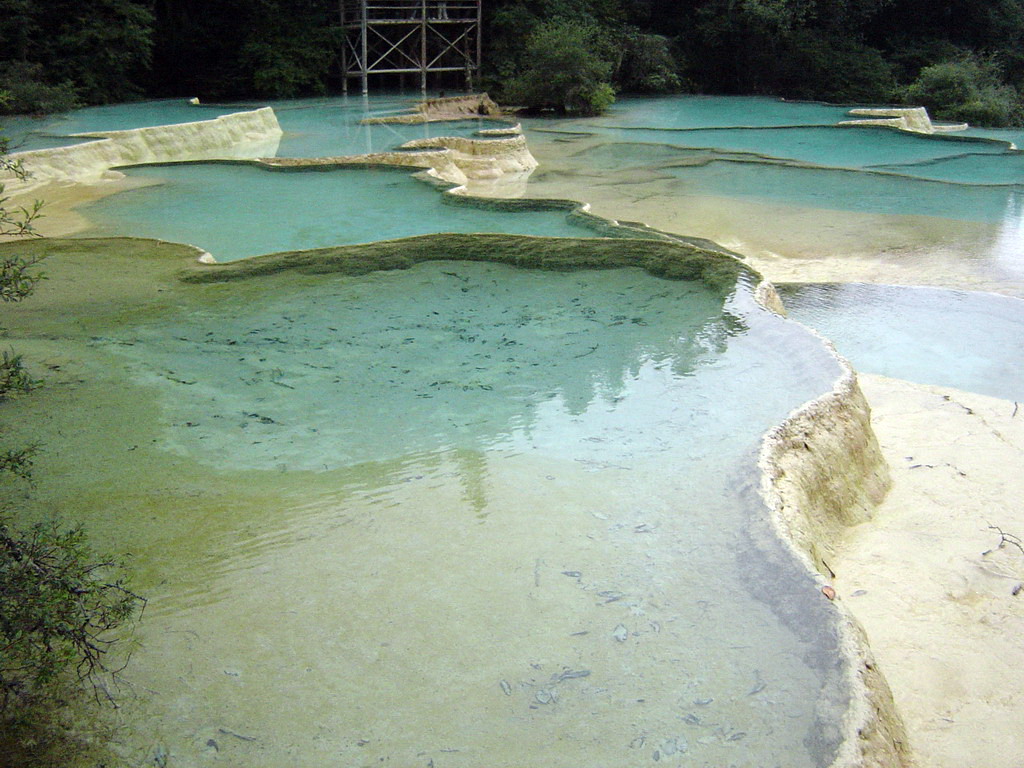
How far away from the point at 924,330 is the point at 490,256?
114 inches

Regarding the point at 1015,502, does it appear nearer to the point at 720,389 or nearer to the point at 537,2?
the point at 720,389

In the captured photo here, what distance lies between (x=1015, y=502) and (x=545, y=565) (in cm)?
227

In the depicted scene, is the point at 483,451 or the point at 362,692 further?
the point at 483,451

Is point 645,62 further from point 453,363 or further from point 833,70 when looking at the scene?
point 453,363

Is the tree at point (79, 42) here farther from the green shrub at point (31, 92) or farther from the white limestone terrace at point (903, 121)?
the white limestone terrace at point (903, 121)

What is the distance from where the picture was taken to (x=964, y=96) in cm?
1823

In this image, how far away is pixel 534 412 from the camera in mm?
3824

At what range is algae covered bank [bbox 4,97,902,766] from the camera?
2.21 meters

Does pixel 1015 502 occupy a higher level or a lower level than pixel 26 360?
lower

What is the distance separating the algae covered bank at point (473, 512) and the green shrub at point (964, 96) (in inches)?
596

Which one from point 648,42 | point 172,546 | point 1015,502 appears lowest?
point 1015,502

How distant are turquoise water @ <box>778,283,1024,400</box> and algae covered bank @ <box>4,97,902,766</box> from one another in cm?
107

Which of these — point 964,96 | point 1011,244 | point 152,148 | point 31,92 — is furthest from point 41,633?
point 964,96

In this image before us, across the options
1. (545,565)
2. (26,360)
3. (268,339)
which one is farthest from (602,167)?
(545,565)
